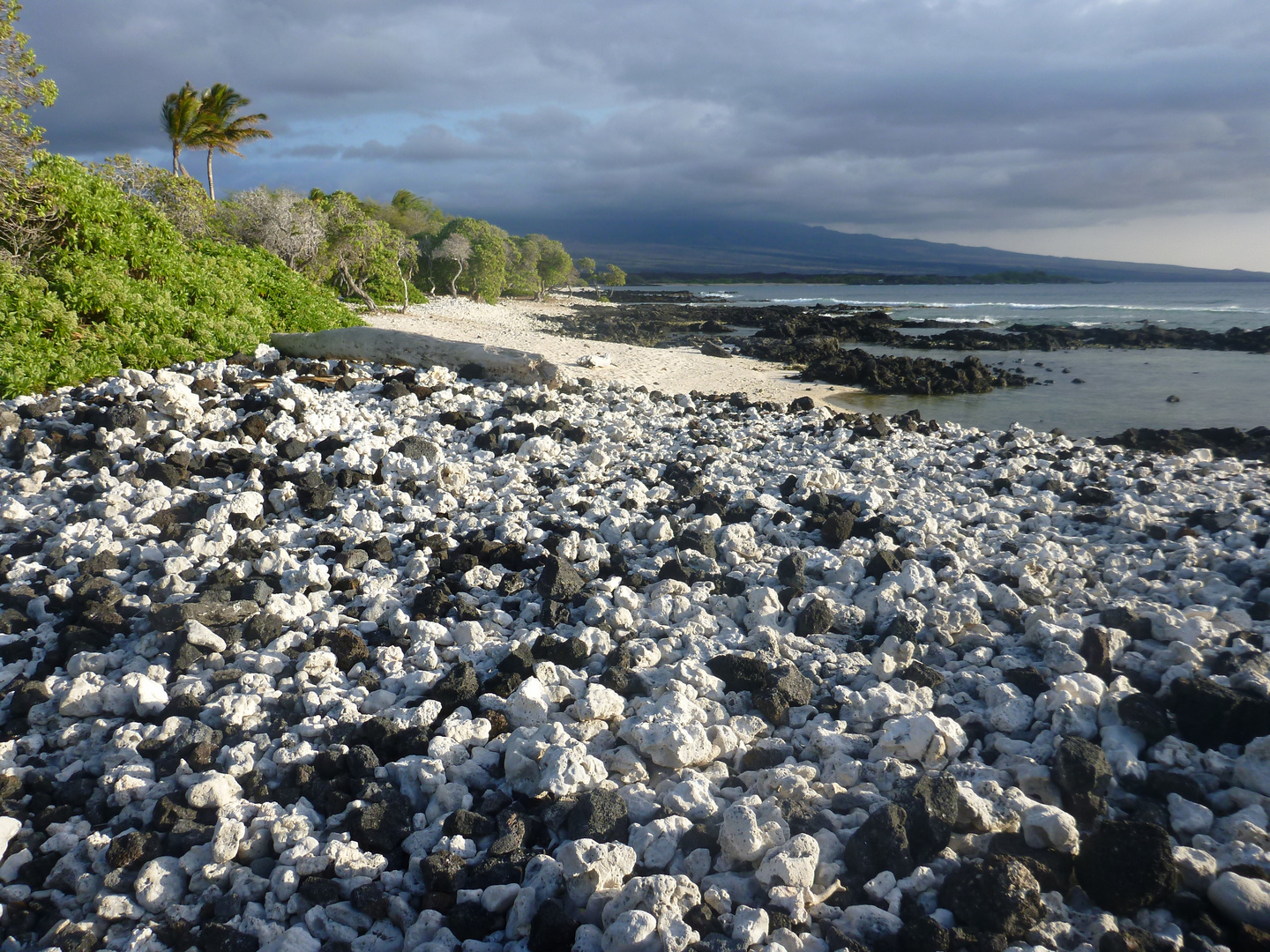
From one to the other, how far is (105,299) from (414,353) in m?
3.61

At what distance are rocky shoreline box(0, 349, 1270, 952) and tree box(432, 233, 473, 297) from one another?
38.7 meters

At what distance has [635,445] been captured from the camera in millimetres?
8305

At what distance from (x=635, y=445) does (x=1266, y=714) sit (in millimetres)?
5996

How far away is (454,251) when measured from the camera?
42.7m

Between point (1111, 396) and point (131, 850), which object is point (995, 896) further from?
point (1111, 396)

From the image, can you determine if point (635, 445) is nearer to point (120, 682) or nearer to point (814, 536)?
point (814, 536)

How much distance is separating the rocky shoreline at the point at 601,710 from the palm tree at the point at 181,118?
95.9 feet

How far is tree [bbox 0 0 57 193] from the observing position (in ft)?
26.1

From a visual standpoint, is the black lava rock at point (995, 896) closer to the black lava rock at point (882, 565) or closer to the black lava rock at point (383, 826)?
the black lava rock at point (383, 826)

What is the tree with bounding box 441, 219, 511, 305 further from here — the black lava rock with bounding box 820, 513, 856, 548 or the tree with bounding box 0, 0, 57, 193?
the black lava rock with bounding box 820, 513, 856, 548

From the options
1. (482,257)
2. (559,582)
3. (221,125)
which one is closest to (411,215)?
(482,257)

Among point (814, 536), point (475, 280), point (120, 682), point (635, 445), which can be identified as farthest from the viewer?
point (475, 280)

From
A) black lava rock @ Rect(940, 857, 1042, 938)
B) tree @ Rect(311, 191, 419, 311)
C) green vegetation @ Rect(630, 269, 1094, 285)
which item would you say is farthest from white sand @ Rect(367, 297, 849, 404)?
green vegetation @ Rect(630, 269, 1094, 285)

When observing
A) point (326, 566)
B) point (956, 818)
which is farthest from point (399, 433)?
point (956, 818)
